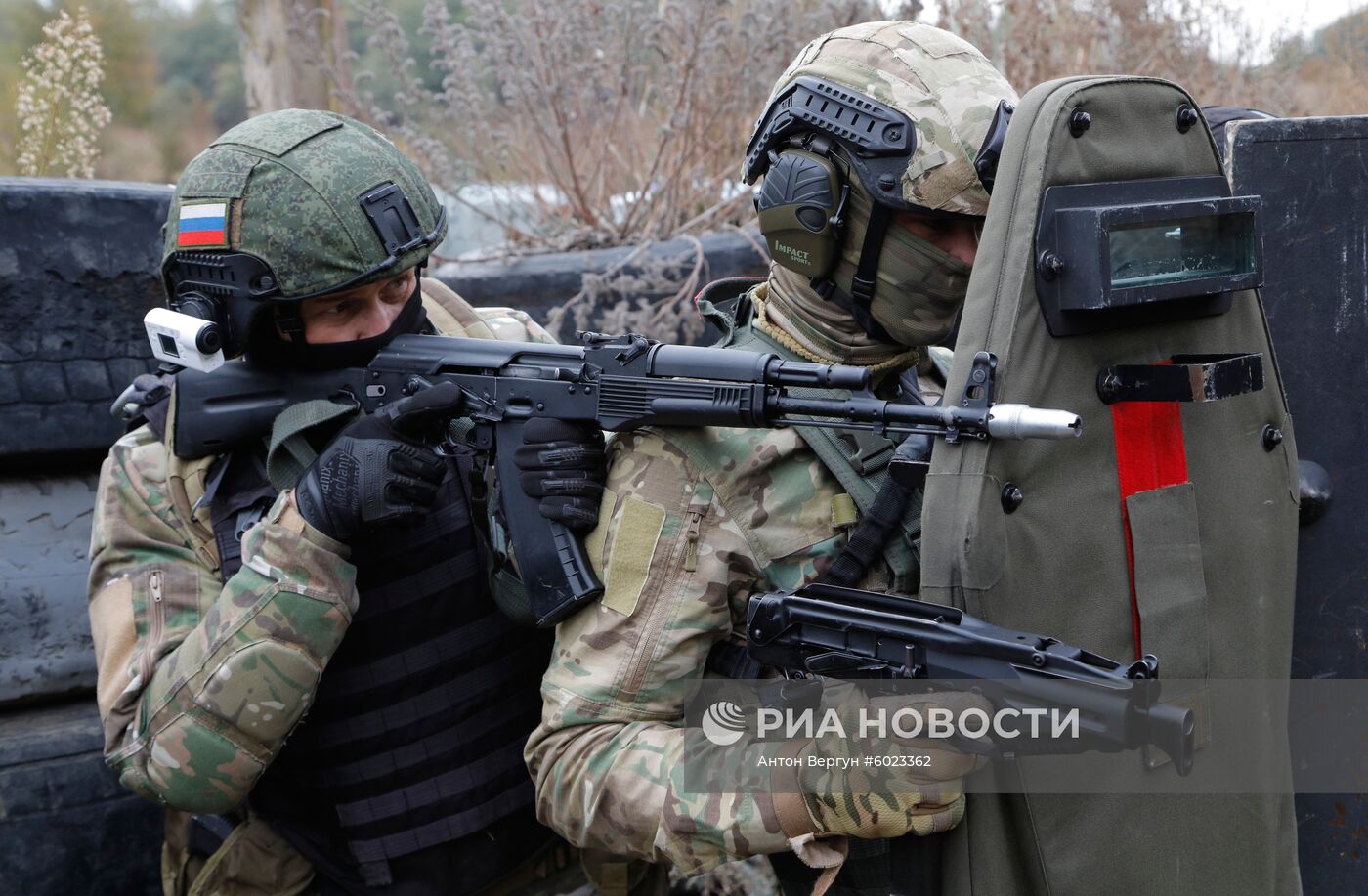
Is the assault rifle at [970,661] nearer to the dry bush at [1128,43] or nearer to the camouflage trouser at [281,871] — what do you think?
the camouflage trouser at [281,871]

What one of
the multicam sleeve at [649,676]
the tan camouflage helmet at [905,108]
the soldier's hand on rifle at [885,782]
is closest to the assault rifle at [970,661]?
the soldier's hand on rifle at [885,782]

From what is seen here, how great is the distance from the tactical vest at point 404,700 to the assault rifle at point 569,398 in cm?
13

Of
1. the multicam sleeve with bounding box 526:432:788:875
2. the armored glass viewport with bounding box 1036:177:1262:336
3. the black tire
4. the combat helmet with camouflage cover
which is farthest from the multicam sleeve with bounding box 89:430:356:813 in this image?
the armored glass viewport with bounding box 1036:177:1262:336

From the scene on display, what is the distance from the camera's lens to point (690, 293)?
420cm

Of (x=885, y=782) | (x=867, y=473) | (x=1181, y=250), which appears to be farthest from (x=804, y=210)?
(x=885, y=782)

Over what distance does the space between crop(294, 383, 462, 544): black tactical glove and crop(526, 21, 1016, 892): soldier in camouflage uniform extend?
40 cm

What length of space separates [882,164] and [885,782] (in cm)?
83

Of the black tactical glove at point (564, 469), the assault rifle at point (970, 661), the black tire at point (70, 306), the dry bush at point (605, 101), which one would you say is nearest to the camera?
the assault rifle at point (970, 661)

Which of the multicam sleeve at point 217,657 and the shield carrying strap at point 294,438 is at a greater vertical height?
the shield carrying strap at point 294,438

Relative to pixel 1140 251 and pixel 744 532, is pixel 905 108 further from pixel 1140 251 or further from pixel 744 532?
pixel 744 532

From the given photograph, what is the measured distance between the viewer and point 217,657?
2.01 m

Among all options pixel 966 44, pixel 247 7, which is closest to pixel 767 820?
pixel 966 44

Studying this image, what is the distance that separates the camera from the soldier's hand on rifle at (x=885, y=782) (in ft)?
4.87

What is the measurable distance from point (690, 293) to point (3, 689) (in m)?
2.41
